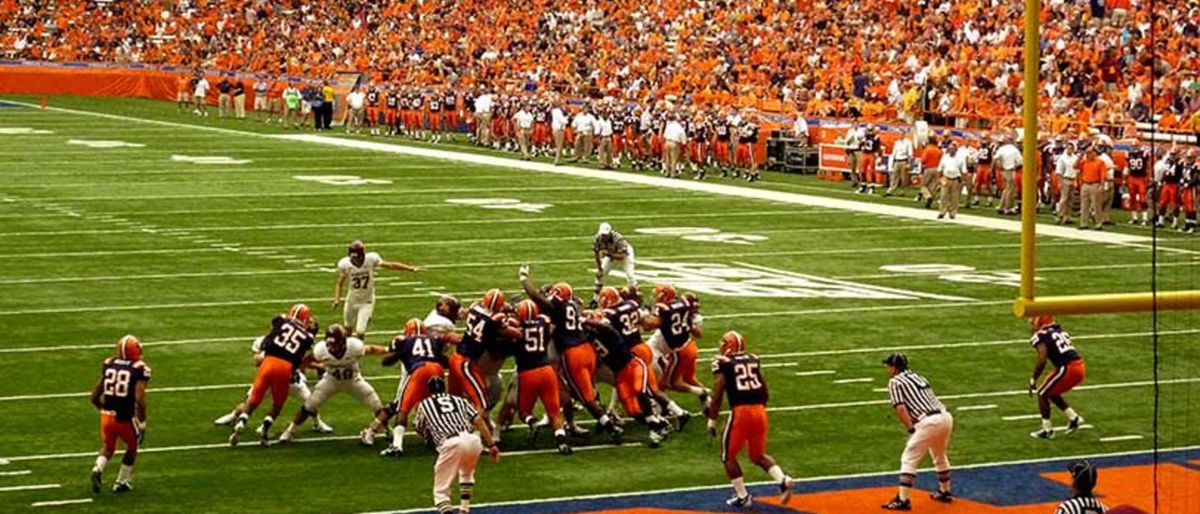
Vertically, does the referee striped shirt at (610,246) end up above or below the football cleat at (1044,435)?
above

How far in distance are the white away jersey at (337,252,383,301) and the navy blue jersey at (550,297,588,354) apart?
161 inches

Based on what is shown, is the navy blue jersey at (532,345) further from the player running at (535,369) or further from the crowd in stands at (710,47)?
the crowd in stands at (710,47)

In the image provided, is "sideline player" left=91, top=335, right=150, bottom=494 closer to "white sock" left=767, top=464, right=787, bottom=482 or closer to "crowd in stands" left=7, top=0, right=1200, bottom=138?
"white sock" left=767, top=464, right=787, bottom=482

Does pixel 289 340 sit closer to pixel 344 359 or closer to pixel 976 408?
pixel 344 359

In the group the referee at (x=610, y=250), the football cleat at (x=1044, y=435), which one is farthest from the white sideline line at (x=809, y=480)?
the referee at (x=610, y=250)

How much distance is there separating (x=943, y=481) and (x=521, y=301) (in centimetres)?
365

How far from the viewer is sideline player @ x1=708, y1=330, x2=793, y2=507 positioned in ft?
45.5

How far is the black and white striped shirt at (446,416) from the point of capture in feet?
43.0

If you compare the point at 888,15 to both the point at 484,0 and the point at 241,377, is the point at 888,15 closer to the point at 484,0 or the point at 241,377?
the point at 484,0

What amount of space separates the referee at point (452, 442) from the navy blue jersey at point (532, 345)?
200 centimetres

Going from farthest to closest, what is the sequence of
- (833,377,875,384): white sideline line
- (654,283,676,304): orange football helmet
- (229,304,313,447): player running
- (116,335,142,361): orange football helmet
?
1. (833,377,875,384): white sideline line
2. (654,283,676,304): orange football helmet
3. (229,304,313,447): player running
4. (116,335,142,361): orange football helmet

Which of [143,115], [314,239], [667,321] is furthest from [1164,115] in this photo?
[143,115]

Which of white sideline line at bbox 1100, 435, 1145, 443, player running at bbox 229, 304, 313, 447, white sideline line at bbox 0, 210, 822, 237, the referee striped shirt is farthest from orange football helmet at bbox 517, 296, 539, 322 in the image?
white sideline line at bbox 0, 210, 822, 237

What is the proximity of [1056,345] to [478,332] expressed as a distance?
439cm
